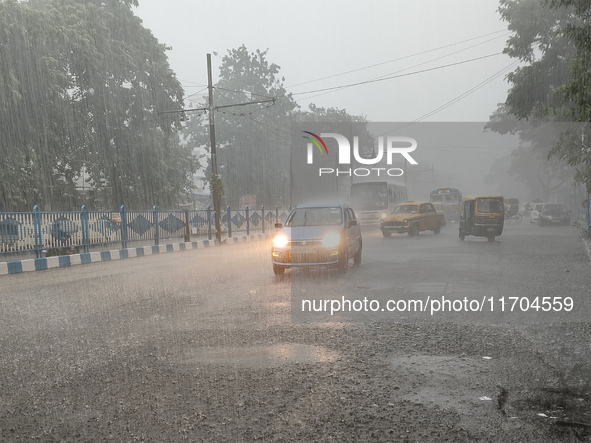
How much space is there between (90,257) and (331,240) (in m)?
9.63

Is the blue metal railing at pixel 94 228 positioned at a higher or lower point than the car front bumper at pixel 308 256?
higher

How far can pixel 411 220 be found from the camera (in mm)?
26516

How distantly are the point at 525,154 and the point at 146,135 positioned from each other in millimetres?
56397

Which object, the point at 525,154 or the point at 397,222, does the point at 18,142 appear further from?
the point at 525,154

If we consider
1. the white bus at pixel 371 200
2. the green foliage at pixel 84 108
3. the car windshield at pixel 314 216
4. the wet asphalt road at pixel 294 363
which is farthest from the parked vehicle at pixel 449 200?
the wet asphalt road at pixel 294 363

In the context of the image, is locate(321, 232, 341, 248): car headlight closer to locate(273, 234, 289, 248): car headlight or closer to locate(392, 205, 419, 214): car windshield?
locate(273, 234, 289, 248): car headlight

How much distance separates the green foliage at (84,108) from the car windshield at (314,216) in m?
14.5

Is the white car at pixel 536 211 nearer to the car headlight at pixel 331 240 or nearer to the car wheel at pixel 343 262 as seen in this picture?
the car wheel at pixel 343 262

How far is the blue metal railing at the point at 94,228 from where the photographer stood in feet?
51.4

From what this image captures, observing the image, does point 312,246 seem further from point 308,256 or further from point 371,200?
point 371,200

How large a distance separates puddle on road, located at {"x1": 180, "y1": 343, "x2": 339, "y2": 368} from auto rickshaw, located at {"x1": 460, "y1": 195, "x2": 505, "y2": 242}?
17.6m

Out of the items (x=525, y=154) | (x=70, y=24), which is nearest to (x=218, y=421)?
(x=70, y=24)

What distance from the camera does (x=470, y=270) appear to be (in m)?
12.3

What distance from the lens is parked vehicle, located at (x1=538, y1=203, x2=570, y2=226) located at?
121 ft
